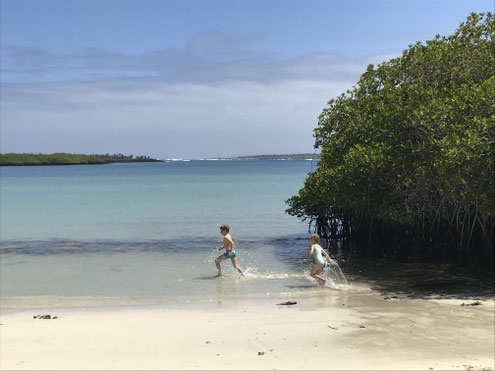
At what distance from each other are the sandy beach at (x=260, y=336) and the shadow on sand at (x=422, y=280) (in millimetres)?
803

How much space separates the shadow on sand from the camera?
1151 cm

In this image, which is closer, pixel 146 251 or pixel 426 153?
pixel 426 153

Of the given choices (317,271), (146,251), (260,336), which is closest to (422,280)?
(317,271)

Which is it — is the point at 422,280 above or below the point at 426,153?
below

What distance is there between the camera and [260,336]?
813 centimetres

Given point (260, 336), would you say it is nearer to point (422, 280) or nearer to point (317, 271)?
point (317, 271)

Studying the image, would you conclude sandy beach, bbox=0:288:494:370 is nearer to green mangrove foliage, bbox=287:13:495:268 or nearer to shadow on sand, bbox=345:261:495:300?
shadow on sand, bbox=345:261:495:300

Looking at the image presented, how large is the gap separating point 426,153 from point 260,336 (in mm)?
7239

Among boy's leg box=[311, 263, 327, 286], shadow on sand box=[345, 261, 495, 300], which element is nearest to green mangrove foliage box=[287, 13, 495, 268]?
shadow on sand box=[345, 261, 495, 300]

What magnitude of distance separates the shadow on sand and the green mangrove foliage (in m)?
0.55

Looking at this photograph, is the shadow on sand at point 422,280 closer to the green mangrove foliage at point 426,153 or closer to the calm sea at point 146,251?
the green mangrove foliage at point 426,153

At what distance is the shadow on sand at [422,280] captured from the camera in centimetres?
1151

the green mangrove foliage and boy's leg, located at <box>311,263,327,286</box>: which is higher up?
the green mangrove foliage

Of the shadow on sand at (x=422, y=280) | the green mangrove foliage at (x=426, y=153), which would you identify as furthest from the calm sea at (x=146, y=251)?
the green mangrove foliage at (x=426, y=153)
